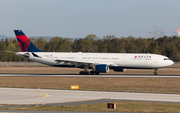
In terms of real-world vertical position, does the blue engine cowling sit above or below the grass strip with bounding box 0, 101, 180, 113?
above

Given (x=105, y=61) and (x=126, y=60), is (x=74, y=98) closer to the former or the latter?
(x=126, y=60)

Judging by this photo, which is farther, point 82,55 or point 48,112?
point 82,55

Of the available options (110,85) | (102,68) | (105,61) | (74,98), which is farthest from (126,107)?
(105,61)

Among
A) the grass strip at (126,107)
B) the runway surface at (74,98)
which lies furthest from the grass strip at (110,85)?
the grass strip at (126,107)

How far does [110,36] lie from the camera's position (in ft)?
616

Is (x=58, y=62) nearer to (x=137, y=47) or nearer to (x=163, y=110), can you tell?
(x=163, y=110)

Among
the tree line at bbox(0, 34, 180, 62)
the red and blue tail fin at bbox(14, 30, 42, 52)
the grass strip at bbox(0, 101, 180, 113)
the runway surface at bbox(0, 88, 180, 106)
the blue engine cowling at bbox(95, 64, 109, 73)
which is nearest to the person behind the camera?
the grass strip at bbox(0, 101, 180, 113)

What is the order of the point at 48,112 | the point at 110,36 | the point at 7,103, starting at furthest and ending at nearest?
the point at 110,36, the point at 7,103, the point at 48,112

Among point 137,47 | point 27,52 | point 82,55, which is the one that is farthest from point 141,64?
point 137,47

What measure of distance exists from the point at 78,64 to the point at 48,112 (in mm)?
41391

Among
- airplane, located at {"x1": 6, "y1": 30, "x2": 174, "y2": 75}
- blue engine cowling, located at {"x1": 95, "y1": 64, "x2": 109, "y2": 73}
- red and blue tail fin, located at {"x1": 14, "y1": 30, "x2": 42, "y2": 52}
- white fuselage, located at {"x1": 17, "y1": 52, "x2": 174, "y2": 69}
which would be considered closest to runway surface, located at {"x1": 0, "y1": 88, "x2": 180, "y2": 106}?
blue engine cowling, located at {"x1": 95, "y1": 64, "x2": 109, "y2": 73}

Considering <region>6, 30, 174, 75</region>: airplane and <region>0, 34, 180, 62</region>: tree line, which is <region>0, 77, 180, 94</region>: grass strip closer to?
<region>6, 30, 174, 75</region>: airplane

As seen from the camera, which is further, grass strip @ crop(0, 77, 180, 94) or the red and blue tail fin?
the red and blue tail fin

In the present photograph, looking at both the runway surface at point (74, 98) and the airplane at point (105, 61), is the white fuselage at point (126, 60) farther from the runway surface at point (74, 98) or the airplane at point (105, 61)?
the runway surface at point (74, 98)
